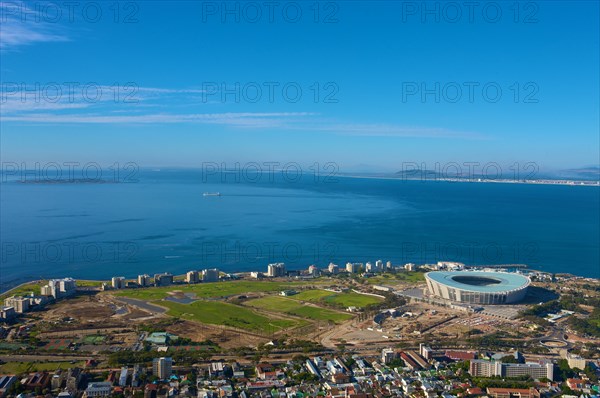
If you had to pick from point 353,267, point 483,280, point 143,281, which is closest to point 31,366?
point 143,281

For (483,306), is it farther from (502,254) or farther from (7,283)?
(7,283)

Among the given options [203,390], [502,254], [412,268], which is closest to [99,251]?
[412,268]

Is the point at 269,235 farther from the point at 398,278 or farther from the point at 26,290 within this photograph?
the point at 26,290

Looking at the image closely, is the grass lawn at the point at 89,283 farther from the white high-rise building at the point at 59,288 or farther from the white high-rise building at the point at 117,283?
the white high-rise building at the point at 59,288

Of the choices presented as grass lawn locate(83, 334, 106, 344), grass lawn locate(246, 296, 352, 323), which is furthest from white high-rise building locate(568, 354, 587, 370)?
grass lawn locate(83, 334, 106, 344)

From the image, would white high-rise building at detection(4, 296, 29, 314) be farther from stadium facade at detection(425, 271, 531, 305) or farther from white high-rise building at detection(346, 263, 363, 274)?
stadium facade at detection(425, 271, 531, 305)

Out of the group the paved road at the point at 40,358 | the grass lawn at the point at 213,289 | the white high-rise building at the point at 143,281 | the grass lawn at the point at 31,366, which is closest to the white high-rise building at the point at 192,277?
the grass lawn at the point at 213,289
